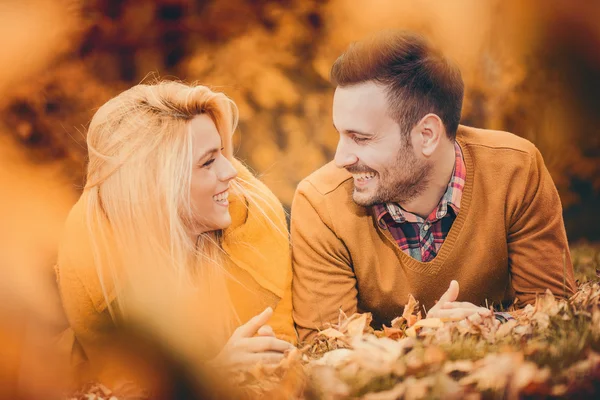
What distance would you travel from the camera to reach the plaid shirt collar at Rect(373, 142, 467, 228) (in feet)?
7.98

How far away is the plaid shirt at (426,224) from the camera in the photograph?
96.7 inches

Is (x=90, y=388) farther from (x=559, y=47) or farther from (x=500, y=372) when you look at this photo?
(x=559, y=47)

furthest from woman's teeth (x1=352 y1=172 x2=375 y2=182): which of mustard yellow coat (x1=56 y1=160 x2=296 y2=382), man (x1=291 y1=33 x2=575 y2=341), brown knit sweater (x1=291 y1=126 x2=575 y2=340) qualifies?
mustard yellow coat (x1=56 y1=160 x2=296 y2=382)

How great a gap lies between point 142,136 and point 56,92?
1.65 feet

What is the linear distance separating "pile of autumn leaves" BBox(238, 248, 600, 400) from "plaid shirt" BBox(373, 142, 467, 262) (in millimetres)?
471

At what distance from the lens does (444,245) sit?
7.84ft

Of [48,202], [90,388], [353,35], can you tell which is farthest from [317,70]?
[90,388]

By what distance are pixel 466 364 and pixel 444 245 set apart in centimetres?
79

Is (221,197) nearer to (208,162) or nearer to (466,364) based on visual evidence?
(208,162)

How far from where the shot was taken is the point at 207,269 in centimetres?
226

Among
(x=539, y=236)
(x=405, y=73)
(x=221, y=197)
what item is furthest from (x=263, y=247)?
(x=539, y=236)

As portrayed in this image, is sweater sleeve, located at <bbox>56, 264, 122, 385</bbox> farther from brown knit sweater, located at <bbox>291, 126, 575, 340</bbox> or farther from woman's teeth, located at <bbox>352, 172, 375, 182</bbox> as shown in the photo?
woman's teeth, located at <bbox>352, 172, 375, 182</bbox>

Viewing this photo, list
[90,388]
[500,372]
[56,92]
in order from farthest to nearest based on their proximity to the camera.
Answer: [56,92] → [90,388] → [500,372]

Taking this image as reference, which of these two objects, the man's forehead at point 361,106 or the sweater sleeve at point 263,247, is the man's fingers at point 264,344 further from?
the man's forehead at point 361,106
